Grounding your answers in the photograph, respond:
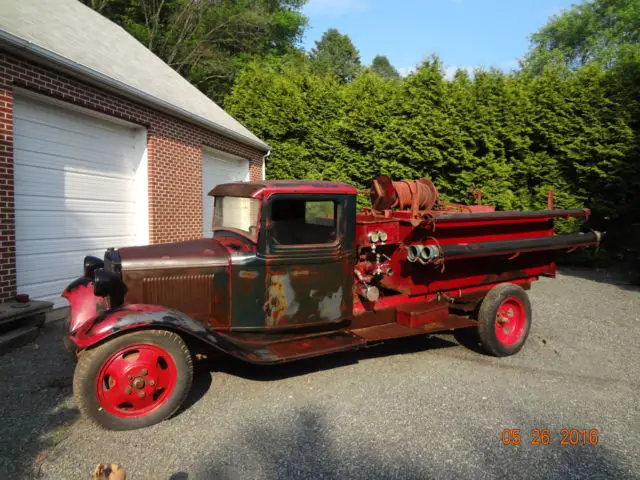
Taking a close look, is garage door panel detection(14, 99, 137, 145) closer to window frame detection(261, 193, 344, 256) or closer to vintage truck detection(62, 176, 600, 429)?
vintage truck detection(62, 176, 600, 429)

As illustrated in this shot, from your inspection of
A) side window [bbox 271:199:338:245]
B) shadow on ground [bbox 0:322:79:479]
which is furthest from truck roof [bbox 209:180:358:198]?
shadow on ground [bbox 0:322:79:479]

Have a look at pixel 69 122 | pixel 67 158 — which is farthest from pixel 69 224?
pixel 69 122

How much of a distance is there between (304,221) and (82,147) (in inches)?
169

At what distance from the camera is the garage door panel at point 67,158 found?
17.2ft

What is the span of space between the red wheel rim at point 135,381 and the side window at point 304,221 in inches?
53.9

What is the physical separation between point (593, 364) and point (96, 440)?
4.79 metres

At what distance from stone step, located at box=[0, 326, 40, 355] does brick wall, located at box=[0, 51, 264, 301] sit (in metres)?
0.56

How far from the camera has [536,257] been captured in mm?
5094

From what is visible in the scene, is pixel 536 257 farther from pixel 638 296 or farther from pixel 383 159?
pixel 383 159

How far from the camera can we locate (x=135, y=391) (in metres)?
2.87

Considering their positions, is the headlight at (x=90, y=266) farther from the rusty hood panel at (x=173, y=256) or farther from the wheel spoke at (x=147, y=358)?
the wheel spoke at (x=147, y=358)

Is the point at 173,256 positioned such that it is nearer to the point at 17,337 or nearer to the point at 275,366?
the point at 275,366

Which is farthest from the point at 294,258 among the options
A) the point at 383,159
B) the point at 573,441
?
the point at 383,159

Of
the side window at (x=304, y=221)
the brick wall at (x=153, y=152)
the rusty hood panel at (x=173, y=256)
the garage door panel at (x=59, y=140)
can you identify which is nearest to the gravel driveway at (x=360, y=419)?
the rusty hood panel at (x=173, y=256)
